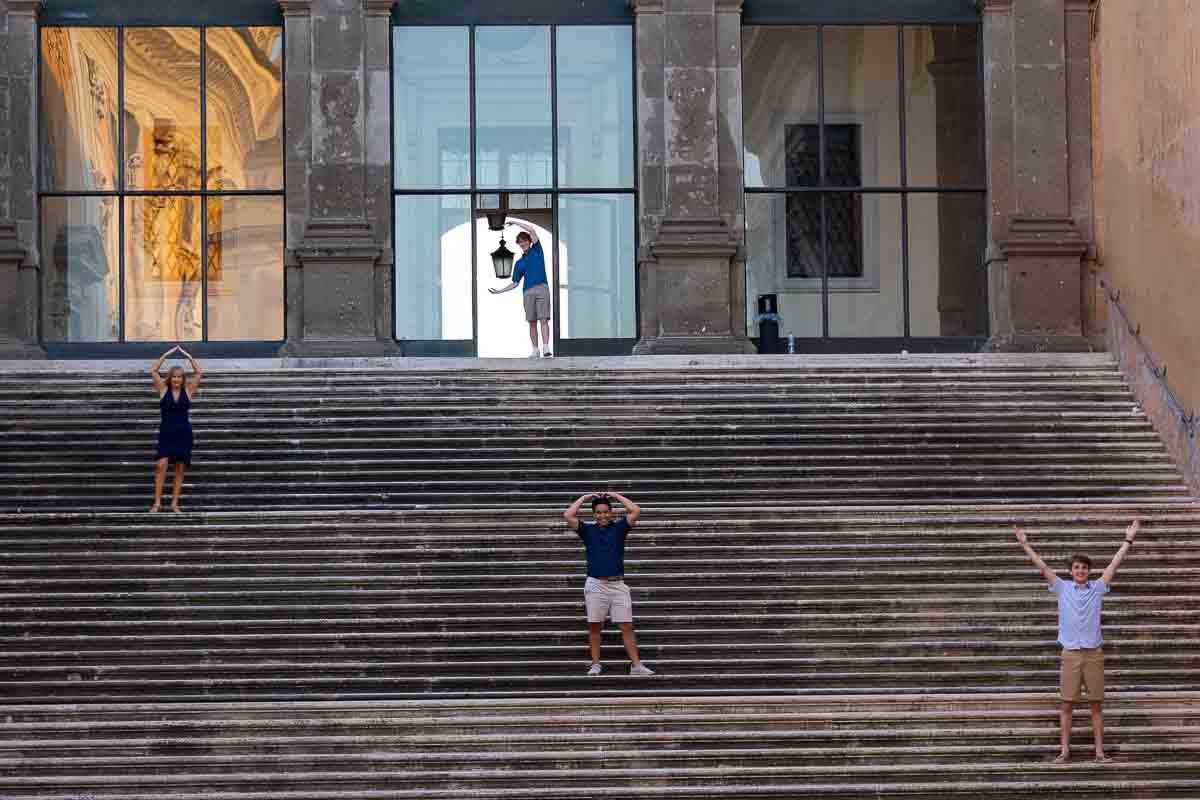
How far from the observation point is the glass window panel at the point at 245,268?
28.9m

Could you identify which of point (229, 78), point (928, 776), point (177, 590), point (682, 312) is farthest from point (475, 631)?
point (229, 78)

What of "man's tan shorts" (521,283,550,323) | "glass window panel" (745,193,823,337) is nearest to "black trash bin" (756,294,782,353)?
"glass window panel" (745,193,823,337)

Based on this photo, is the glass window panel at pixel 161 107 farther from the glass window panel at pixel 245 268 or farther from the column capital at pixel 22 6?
the column capital at pixel 22 6

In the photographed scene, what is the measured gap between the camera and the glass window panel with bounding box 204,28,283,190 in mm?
28797

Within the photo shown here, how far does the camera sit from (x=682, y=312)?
1093 inches

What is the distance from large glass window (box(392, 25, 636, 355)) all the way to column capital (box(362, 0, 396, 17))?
0.66 metres

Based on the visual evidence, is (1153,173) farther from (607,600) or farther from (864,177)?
(607,600)

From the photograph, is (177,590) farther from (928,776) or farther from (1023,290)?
(1023,290)

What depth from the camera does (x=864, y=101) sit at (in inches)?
1169

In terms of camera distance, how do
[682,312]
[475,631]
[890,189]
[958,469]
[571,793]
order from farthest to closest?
[890,189] → [682,312] → [958,469] → [475,631] → [571,793]

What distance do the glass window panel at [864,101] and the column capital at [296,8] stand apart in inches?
254

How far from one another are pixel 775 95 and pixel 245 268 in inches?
277

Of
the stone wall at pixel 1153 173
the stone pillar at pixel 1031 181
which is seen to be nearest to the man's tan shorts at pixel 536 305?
the stone pillar at pixel 1031 181

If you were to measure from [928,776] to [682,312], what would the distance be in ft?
40.2
